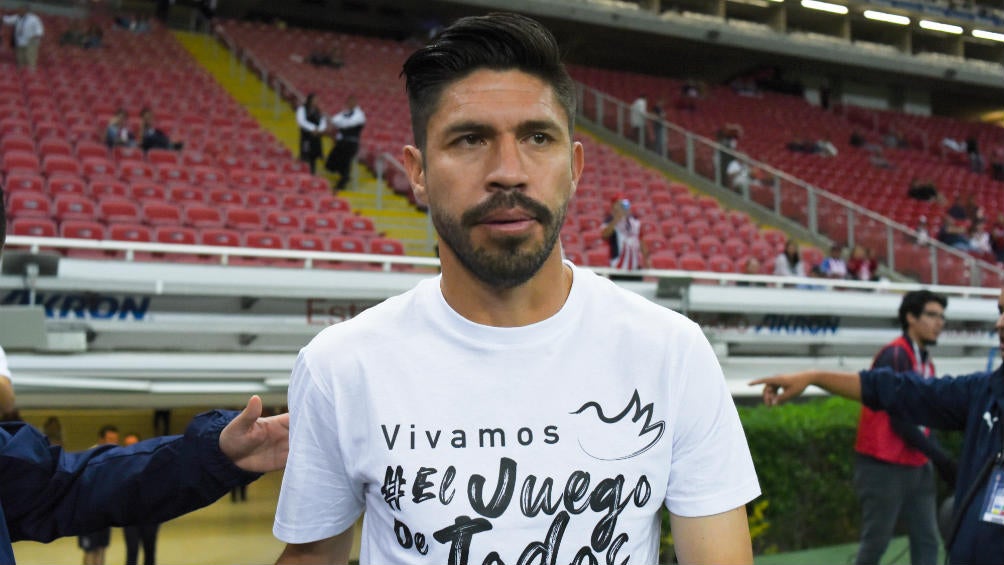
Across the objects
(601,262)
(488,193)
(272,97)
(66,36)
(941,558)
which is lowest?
(941,558)

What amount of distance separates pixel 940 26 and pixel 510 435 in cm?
2831

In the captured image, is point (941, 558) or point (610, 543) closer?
point (610, 543)

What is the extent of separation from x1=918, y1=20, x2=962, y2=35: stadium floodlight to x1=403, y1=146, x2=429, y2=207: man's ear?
2747 centimetres

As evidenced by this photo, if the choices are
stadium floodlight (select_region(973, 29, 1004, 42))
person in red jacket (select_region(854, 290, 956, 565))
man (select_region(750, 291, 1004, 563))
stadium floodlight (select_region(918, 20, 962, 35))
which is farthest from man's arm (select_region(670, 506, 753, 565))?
stadium floodlight (select_region(973, 29, 1004, 42))

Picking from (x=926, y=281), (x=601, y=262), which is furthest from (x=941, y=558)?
(x=926, y=281)

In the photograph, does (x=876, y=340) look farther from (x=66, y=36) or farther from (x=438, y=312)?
(x=66, y=36)

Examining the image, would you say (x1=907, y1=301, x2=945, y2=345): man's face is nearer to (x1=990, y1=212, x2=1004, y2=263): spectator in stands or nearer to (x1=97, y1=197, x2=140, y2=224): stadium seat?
(x1=97, y1=197, x2=140, y2=224): stadium seat

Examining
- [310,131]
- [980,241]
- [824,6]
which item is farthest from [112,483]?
[824,6]

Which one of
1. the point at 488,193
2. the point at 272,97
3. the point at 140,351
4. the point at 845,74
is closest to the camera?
the point at 488,193

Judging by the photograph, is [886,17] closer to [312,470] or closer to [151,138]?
[151,138]

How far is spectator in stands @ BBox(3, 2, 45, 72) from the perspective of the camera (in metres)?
13.2

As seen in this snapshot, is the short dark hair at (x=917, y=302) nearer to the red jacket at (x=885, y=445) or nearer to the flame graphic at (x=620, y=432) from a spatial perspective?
the red jacket at (x=885, y=445)

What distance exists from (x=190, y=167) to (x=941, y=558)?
27.2ft

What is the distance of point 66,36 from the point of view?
15.4 m
